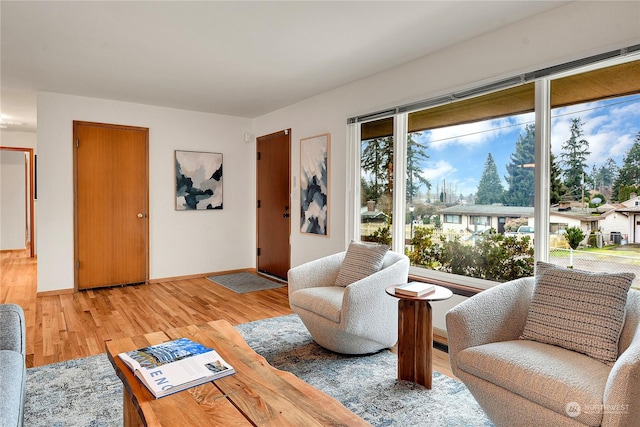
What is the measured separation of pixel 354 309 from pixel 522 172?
1.57m

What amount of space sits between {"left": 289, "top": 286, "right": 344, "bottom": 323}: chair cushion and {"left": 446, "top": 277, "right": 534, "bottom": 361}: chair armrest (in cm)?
88

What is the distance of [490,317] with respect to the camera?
1.99 meters

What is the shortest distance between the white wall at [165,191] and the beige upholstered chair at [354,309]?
3026mm

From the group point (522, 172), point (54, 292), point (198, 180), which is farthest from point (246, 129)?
point (522, 172)

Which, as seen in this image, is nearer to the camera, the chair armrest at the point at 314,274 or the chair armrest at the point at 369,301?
the chair armrest at the point at 369,301

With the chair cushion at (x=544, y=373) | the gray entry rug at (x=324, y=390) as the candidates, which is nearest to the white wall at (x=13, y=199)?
the gray entry rug at (x=324, y=390)

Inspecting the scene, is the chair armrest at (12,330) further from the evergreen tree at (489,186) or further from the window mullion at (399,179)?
the evergreen tree at (489,186)

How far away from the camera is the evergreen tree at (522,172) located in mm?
2764

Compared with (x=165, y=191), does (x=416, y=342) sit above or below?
below

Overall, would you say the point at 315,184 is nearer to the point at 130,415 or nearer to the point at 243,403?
the point at 130,415

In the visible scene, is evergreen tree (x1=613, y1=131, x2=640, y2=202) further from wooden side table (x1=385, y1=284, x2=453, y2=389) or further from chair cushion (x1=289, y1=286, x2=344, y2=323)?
chair cushion (x1=289, y1=286, x2=344, y2=323)

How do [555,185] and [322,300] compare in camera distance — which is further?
[322,300]

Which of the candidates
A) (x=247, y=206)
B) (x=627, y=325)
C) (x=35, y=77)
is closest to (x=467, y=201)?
(x=627, y=325)

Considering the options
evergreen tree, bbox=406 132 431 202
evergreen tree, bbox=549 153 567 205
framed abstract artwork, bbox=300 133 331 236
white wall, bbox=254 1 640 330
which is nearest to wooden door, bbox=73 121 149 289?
white wall, bbox=254 1 640 330
